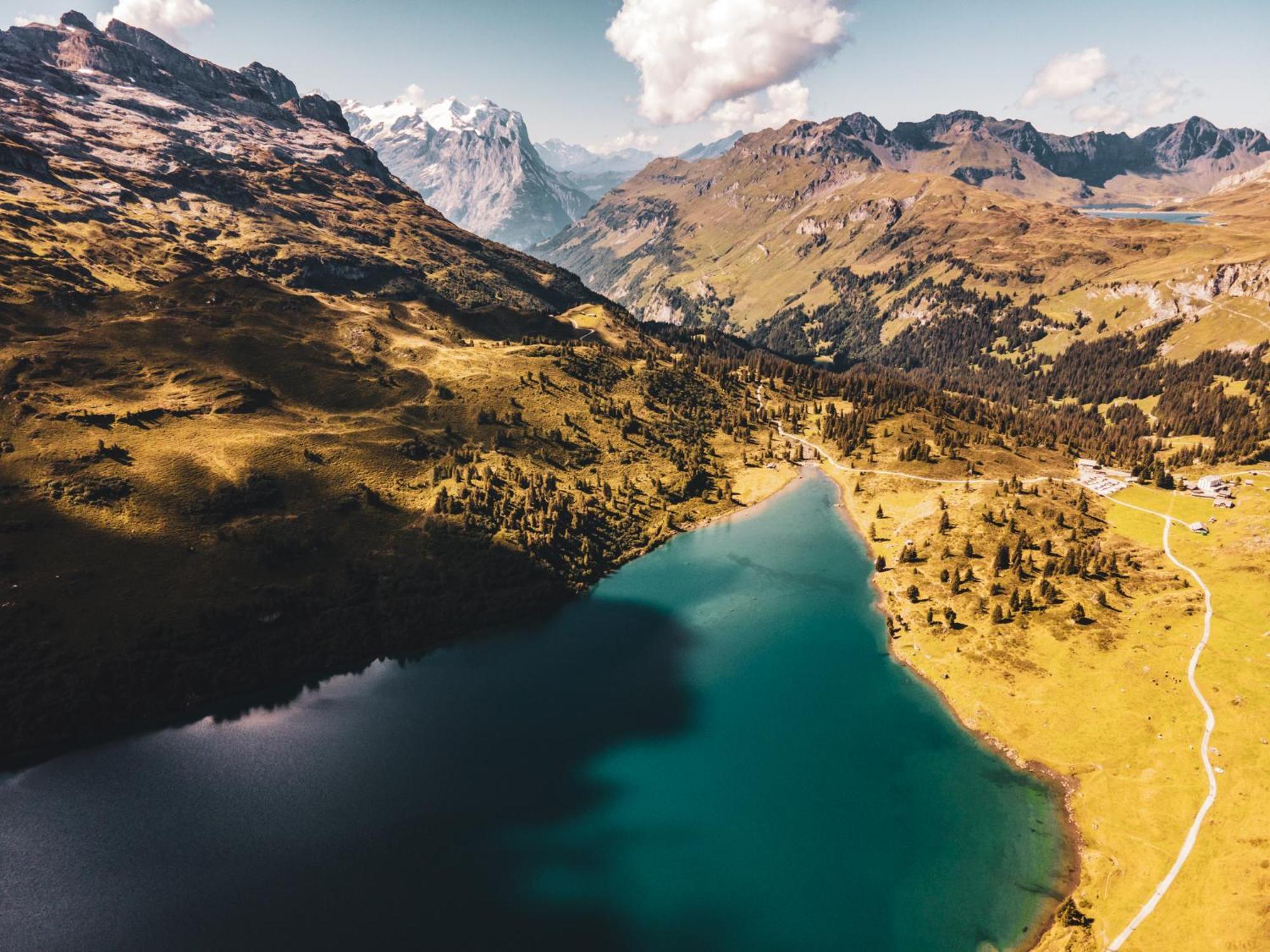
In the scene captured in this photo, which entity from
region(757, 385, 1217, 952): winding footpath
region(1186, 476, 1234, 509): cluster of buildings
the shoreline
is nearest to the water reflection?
the shoreline

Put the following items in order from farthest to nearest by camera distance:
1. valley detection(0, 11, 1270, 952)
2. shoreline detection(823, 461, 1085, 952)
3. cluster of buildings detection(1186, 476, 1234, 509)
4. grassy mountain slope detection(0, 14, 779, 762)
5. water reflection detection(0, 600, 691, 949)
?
cluster of buildings detection(1186, 476, 1234, 509) → grassy mountain slope detection(0, 14, 779, 762) → valley detection(0, 11, 1270, 952) → shoreline detection(823, 461, 1085, 952) → water reflection detection(0, 600, 691, 949)

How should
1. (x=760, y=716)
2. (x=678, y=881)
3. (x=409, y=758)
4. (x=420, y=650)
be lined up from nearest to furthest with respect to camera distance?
(x=678, y=881) → (x=409, y=758) → (x=760, y=716) → (x=420, y=650)

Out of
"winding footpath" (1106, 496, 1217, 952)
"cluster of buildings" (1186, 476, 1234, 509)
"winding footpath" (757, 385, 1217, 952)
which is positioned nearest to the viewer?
"winding footpath" (1106, 496, 1217, 952)

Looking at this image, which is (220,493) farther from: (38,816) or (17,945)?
(17,945)

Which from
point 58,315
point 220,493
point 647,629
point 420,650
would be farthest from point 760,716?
point 58,315

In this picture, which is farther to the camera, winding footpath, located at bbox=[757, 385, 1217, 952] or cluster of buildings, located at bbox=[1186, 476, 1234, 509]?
cluster of buildings, located at bbox=[1186, 476, 1234, 509]

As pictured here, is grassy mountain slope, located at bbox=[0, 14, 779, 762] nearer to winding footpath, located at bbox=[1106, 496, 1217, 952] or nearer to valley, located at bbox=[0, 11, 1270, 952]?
valley, located at bbox=[0, 11, 1270, 952]

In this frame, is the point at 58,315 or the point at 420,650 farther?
the point at 58,315
